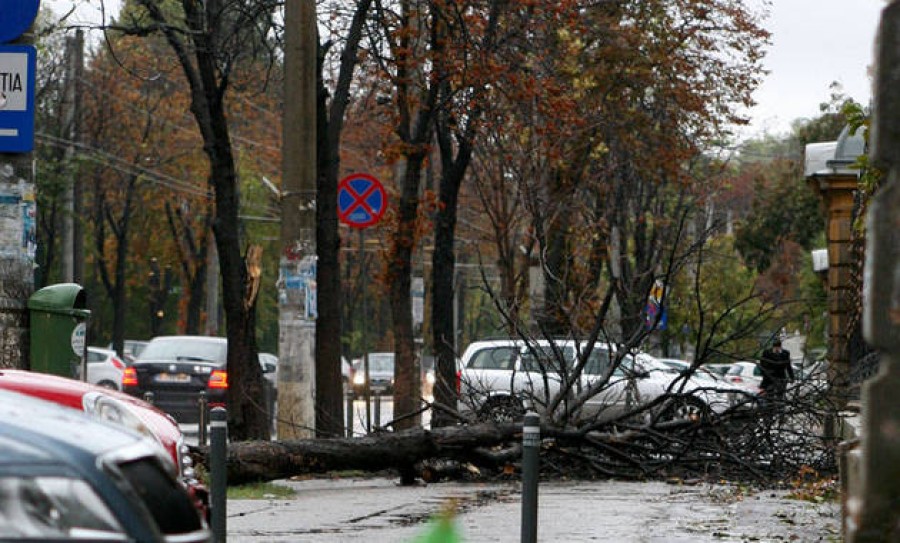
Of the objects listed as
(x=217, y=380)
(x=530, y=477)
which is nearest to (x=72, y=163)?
(x=217, y=380)

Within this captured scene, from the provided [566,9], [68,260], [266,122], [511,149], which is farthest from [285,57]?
[266,122]

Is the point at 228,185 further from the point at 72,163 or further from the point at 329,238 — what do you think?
the point at 72,163

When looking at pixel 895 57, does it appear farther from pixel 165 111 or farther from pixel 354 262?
pixel 354 262

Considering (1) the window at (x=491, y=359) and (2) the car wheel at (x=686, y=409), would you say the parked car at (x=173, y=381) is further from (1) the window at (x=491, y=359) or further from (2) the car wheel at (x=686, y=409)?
(2) the car wheel at (x=686, y=409)

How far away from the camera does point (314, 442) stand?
611 inches

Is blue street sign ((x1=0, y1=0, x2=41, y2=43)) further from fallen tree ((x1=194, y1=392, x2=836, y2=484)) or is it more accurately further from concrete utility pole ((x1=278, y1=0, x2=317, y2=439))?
concrete utility pole ((x1=278, y1=0, x2=317, y2=439))

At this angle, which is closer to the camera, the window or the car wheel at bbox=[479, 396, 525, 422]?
the car wheel at bbox=[479, 396, 525, 422]

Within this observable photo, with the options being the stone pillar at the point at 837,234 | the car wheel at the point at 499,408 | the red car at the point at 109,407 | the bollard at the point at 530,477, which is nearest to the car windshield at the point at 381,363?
the stone pillar at the point at 837,234

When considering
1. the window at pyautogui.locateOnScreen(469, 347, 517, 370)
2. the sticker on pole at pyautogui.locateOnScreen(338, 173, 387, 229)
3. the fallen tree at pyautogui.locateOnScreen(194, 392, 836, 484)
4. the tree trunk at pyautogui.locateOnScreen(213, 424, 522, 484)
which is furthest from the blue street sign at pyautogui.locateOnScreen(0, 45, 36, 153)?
the window at pyautogui.locateOnScreen(469, 347, 517, 370)

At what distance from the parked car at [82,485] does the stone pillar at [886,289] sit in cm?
203

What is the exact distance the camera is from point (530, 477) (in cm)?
984

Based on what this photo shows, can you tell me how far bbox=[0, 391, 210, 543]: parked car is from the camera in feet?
15.9

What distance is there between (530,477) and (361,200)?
12.0 m

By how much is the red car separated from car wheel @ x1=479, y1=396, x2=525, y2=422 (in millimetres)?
8927
